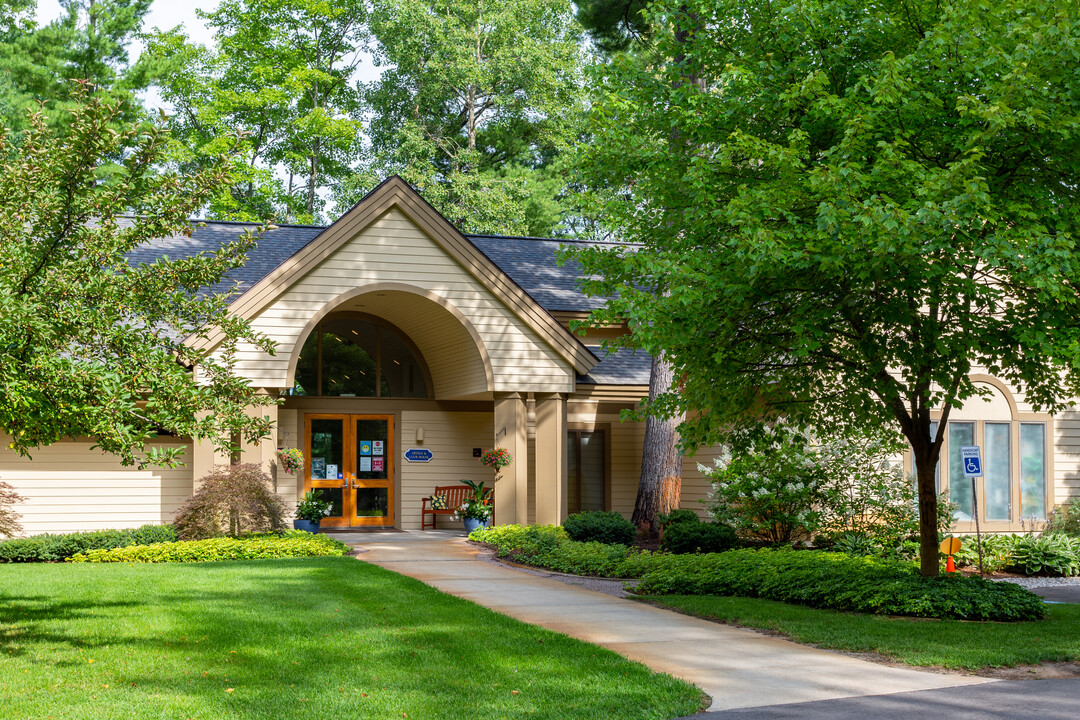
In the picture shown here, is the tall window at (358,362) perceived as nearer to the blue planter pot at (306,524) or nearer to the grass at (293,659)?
the blue planter pot at (306,524)

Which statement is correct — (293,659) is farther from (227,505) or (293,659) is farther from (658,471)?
(658,471)

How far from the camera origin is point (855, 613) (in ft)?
35.9

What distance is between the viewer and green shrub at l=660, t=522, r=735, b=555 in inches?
635

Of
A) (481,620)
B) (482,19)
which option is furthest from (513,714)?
(482,19)

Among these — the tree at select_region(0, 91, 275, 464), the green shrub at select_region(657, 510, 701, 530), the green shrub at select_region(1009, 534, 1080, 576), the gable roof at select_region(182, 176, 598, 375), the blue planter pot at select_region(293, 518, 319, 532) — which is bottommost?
the green shrub at select_region(1009, 534, 1080, 576)

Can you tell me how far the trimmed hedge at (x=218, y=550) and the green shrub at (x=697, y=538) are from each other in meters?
5.33

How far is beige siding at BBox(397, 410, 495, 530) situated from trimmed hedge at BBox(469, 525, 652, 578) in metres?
3.64

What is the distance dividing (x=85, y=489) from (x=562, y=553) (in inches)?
332

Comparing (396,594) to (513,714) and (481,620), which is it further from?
(513,714)

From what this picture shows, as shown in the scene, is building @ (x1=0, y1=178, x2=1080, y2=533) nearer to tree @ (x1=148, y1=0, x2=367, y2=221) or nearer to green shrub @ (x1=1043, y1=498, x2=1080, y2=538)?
green shrub @ (x1=1043, y1=498, x2=1080, y2=538)

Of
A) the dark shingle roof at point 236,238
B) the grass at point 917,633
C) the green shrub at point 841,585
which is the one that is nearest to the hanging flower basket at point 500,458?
the green shrub at point 841,585

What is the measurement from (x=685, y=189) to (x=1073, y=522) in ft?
41.5

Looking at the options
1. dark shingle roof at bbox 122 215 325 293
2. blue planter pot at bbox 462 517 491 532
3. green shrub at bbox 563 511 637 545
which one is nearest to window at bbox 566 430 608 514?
blue planter pot at bbox 462 517 491 532

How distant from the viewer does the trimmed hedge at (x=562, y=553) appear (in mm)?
14109
